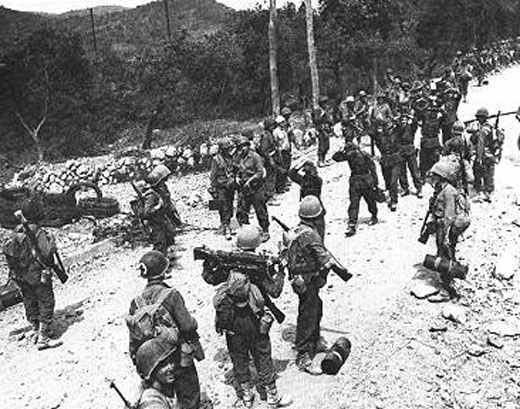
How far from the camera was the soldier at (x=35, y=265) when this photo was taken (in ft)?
25.2

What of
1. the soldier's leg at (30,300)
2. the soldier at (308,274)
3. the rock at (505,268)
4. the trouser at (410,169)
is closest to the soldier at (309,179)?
the soldier at (308,274)

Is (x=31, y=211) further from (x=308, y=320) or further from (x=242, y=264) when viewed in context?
(x=308, y=320)

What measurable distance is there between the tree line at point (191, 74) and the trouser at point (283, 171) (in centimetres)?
1355

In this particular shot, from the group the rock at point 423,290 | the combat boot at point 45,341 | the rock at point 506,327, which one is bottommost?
the combat boot at point 45,341

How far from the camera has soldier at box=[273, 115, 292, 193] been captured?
12672mm

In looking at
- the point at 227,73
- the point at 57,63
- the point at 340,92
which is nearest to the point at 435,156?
the point at 340,92

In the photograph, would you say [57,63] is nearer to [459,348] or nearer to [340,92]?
[340,92]

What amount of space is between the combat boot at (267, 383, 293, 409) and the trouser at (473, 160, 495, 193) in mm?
6630

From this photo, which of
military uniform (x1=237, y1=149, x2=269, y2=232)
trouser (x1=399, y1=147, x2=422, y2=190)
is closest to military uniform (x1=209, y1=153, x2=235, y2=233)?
military uniform (x1=237, y1=149, x2=269, y2=232)

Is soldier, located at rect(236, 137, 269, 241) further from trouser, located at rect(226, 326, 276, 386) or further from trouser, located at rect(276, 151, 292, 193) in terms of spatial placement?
trouser, located at rect(226, 326, 276, 386)

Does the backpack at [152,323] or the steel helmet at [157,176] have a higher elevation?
the steel helmet at [157,176]

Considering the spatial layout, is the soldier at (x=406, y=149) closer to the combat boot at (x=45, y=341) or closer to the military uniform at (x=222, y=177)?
the military uniform at (x=222, y=177)

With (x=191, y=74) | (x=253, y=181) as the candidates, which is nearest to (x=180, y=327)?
(x=253, y=181)

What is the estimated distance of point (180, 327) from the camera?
5141 mm
